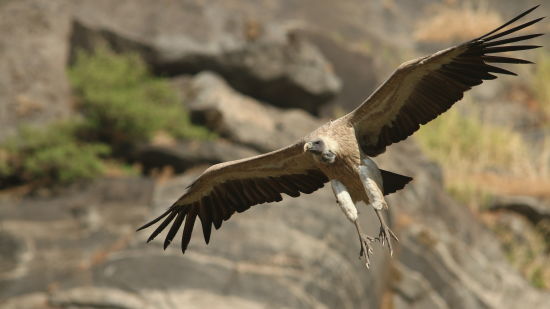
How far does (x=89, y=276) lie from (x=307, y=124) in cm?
612

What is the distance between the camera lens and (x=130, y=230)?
877 centimetres

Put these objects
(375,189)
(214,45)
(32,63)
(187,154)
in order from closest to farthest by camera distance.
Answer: (375,189), (187,154), (32,63), (214,45)

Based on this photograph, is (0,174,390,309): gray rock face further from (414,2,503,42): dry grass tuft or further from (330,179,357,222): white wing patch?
(414,2,503,42): dry grass tuft

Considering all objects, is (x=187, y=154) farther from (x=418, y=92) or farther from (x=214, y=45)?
(x=418, y=92)

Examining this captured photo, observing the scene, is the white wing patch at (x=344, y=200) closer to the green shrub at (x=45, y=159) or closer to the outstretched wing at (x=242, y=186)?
the outstretched wing at (x=242, y=186)

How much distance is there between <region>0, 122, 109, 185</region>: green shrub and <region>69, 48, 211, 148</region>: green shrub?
77 cm

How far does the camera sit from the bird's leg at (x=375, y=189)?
14.0 ft

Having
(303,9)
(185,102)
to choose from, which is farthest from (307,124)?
(303,9)

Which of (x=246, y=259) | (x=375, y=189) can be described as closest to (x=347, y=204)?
(x=375, y=189)

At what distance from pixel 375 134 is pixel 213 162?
6027 mm

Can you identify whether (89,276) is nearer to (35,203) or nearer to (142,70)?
(35,203)

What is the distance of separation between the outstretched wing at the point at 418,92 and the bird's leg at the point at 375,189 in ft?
1.08

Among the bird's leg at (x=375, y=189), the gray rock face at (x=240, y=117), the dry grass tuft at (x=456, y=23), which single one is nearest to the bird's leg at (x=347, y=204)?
the bird's leg at (x=375, y=189)

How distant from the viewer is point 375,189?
437 centimetres
